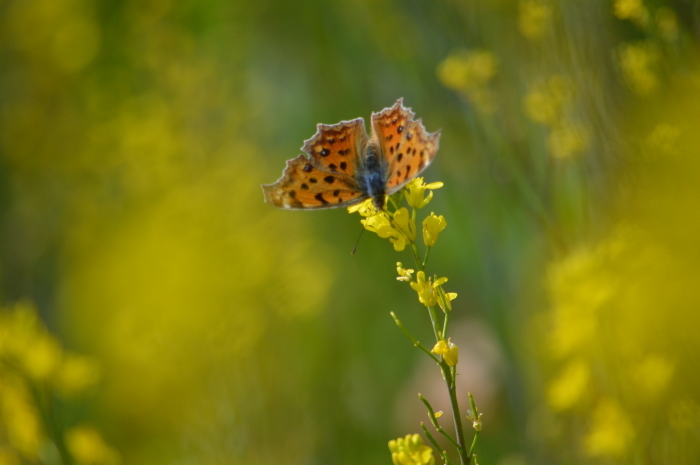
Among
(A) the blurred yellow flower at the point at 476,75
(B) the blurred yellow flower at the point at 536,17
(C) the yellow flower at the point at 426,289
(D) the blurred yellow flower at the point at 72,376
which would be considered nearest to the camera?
(C) the yellow flower at the point at 426,289

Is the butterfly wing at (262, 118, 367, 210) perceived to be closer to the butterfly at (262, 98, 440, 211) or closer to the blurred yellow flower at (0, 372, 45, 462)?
the butterfly at (262, 98, 440, 211)

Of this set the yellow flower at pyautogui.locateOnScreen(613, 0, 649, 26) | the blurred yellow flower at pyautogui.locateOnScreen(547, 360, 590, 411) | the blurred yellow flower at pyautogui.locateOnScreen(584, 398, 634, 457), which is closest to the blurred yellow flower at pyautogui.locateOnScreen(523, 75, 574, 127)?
the yellow flower at pyautogui.locateOnScreen(613, 0, 649, 26)

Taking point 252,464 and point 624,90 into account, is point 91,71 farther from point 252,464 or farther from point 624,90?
point 624,90

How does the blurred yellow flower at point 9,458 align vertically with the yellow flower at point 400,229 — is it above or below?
below

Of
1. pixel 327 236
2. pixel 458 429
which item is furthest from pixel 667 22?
pixel 327 236

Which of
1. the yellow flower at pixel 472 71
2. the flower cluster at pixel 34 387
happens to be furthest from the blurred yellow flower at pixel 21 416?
the yellow flower at pixel 472 71

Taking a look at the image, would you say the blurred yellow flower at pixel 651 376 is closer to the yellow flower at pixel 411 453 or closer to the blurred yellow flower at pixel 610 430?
the blurred yellow flower at pixel 610 430

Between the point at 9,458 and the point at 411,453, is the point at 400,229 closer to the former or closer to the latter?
the point at 411,453

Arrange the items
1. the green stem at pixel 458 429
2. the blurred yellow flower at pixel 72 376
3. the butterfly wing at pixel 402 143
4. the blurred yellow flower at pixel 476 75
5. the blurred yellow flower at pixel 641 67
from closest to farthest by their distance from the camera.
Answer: the green stem at pixel 458 429 < the butterfly wing at pixel 402 143 < the blurred yellow flower at pixel 641 67 < the blurred yellow flower at pixel 72 376 < the blurred yellow flower at pixel 476 75
